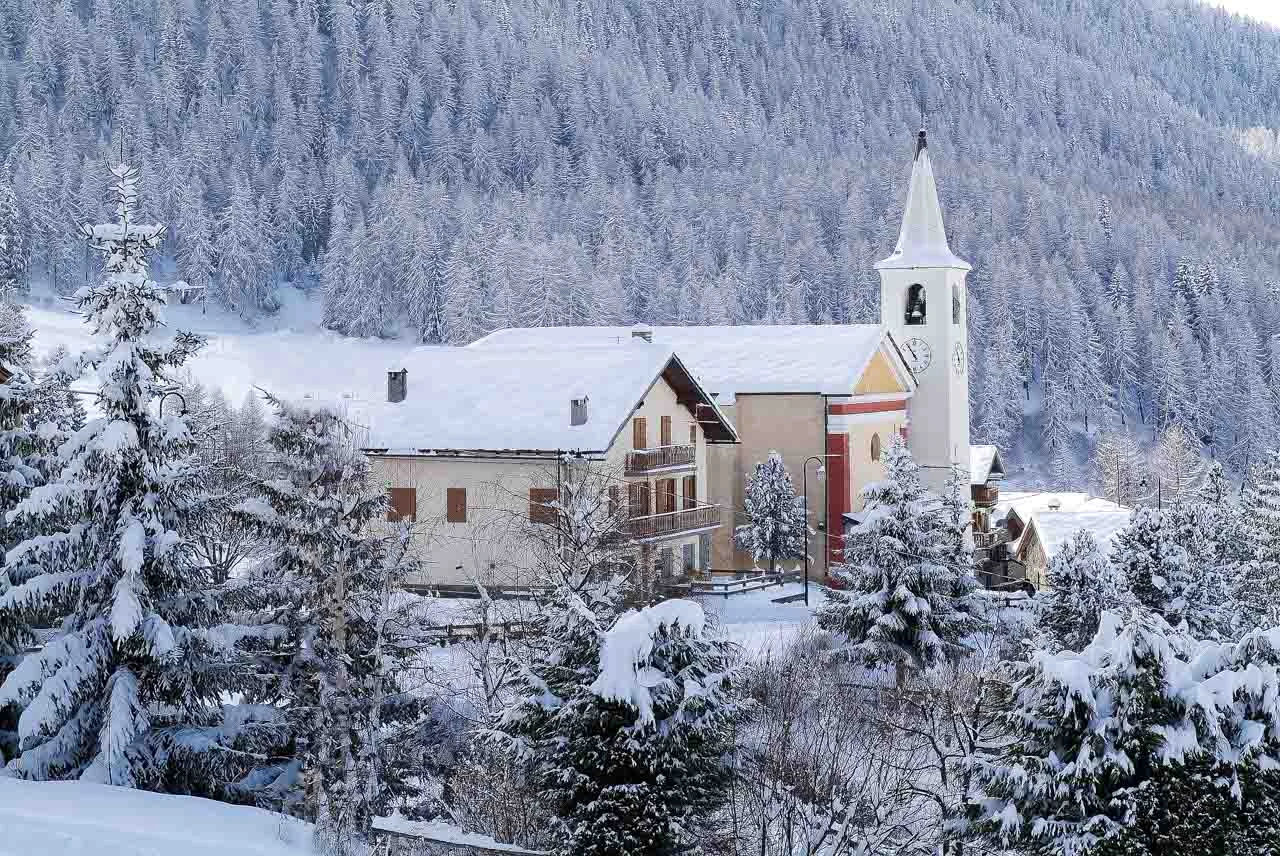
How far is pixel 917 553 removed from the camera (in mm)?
33969

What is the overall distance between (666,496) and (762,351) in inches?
426

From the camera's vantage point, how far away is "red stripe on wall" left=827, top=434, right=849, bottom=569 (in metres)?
50.7

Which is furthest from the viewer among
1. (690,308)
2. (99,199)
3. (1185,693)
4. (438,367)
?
(99,199)

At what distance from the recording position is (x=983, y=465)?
6419 centimetres

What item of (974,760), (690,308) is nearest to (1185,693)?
(974,760)

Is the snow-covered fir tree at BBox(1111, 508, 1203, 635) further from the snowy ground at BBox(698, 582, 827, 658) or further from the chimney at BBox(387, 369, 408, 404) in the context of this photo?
the chimney at BBox(387, 369, 408, 404)

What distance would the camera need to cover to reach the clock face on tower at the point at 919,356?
57.5m

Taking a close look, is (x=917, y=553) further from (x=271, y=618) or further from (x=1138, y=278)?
(x=1138, y=278)

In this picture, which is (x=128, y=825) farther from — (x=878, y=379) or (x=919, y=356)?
(x=919, y=356)

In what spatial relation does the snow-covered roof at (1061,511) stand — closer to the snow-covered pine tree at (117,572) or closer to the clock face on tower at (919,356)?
the clock face on tower at (919,356)

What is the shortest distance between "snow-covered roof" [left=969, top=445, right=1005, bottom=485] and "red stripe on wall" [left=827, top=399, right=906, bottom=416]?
8603mm

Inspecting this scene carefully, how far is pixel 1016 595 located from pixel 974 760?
3184 centimetres

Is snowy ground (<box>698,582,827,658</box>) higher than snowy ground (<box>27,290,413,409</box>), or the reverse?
snowy ground (<box>27,290,413,409</box>)

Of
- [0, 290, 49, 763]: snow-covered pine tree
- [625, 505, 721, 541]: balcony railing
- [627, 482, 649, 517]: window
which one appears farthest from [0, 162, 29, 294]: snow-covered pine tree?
[0, 290, 49, 763]: snow-covered pine tree
